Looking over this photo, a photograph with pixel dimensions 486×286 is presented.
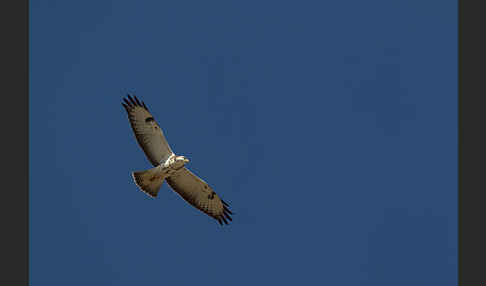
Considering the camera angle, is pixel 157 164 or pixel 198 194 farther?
pixel 198 194

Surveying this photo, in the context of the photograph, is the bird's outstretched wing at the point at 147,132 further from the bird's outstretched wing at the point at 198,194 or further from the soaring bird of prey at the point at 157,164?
the bird's outstretched wing at the point at 198,194

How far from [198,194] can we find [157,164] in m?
1.19

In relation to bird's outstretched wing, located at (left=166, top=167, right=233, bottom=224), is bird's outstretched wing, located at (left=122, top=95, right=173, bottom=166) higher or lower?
higher

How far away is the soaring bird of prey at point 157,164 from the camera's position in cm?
1321

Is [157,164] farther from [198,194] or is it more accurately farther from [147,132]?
[198,194]

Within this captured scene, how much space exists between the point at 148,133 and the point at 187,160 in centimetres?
109

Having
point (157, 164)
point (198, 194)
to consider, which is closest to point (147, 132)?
point (157, 164)

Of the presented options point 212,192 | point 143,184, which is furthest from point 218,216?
point 143,184

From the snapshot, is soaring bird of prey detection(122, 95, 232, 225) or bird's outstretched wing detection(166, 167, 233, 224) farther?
bird's outstretched wing detection(166, 167, 233, 224)

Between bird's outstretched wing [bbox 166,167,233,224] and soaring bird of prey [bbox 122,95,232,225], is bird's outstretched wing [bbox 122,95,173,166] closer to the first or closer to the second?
soaring bird of prey [bbox 122,95,232,225]

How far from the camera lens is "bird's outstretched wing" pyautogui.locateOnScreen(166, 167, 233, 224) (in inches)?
540

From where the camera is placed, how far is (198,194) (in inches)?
558

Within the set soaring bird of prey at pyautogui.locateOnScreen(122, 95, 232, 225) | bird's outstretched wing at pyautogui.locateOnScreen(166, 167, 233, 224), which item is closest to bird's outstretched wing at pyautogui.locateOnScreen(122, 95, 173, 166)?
soaring bird of prey at pyautogui.locateOnScreen(122, 95, 232, 225)

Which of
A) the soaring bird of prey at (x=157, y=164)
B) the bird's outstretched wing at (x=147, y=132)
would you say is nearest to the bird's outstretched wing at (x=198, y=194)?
the soaring bird of prey at (x=157, y=164)
